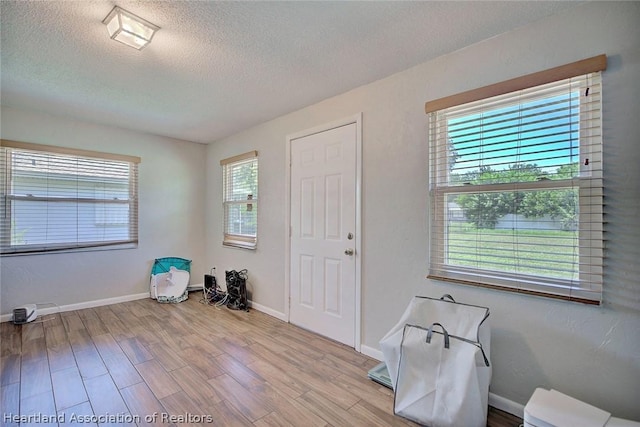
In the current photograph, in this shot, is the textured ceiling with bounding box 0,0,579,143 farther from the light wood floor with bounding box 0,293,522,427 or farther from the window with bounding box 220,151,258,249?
the light wood floor with bounding box 0,293,522,427

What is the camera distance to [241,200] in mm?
4141

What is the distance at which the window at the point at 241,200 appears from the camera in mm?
3926

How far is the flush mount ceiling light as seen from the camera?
67.8 inches

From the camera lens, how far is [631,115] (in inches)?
60.4

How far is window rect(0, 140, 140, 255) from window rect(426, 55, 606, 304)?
401 centimetres

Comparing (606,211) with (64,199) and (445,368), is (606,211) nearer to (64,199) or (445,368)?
(445,368)

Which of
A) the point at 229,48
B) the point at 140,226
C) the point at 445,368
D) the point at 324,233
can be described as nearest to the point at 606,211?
the point at 445,368

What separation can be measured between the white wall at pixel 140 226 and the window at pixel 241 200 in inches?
27.7

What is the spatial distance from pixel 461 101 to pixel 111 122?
13.2 ft

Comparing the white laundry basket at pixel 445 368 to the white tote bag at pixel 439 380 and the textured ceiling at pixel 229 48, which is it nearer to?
the white tote bag at pixel 439 380

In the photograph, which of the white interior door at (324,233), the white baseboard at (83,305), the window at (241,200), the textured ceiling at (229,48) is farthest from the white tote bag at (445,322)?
the white baseboard at (83,305)

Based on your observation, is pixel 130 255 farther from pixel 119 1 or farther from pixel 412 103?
pixel 412 103

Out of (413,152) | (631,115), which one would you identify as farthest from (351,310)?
(631,115)

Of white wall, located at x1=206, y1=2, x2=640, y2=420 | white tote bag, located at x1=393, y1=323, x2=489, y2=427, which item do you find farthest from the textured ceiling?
white tote bag, located at x1=393, y1=323, x2=489, y2=427
